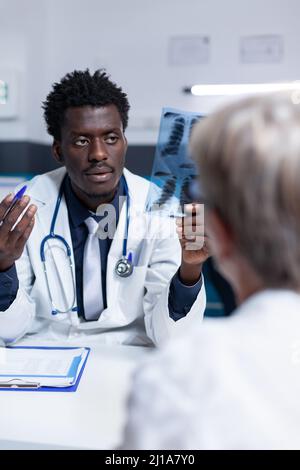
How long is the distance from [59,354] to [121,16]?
65.1 inches

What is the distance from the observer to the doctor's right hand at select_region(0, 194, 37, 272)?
0.86 metres

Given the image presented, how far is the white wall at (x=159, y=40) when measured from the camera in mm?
1979

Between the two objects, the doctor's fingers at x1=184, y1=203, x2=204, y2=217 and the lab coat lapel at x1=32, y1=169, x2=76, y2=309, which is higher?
the doctor's fingers at x1=184, y1=203, x2=204, y2=217

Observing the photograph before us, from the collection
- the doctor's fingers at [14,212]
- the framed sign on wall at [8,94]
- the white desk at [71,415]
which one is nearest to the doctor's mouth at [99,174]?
the doctor's fingers at [14,212]

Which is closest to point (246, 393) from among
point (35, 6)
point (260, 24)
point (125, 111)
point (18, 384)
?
point (18, 384)

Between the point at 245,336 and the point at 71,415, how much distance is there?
0.38 meters

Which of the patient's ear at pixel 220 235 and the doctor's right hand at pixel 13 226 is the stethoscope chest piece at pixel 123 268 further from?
the patient's ear at pixel 220 235

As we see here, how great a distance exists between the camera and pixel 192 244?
902mm

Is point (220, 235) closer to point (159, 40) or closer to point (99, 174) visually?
point (99, 174)

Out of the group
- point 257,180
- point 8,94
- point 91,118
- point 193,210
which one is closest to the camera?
point 257,180

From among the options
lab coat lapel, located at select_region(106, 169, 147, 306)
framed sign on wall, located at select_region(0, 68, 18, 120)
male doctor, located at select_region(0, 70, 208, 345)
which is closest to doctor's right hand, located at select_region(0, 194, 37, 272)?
male doctor, located at select_region(0, 70, 208, 345)

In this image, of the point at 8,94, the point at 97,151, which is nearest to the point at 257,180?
the point at 97,151

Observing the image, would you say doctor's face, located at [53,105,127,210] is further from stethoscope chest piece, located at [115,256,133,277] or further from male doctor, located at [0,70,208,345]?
stethoscope chest piece, located at [115,256,133,277]

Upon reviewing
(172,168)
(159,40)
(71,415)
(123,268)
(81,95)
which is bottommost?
(71,415)
